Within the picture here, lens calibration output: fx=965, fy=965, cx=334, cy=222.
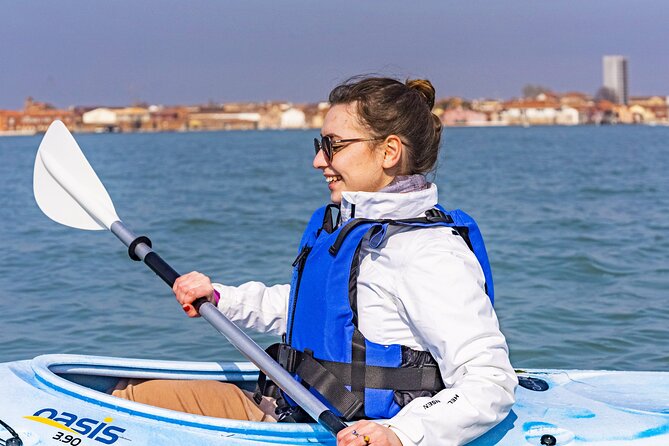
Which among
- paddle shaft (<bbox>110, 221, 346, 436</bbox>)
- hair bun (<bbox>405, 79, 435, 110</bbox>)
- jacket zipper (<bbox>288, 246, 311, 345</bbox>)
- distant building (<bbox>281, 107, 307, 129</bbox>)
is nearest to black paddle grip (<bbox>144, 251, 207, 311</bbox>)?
paddle shaft (<bbox>110, 221, 346, 436</bbox>)

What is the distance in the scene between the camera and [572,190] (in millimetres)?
14773

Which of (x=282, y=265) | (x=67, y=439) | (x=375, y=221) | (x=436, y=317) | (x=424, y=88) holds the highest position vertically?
(x=424, y=88)

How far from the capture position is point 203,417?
2.24m

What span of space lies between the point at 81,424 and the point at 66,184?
120 cm

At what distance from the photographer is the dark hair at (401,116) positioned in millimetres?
2135

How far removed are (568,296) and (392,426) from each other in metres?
4.42

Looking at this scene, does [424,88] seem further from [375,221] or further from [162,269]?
[162,269]

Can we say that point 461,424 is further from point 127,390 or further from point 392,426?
point 127,390

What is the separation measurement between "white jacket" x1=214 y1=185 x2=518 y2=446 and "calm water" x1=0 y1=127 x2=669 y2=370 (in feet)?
1.38

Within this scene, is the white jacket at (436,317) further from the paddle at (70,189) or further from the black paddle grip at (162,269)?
the paddle at (70,189)

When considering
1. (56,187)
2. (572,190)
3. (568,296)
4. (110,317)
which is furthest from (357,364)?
(572,190)

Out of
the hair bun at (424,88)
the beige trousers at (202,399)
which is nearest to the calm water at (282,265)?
the hair bun at (424,88)

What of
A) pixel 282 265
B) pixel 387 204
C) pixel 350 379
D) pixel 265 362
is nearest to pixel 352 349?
pixel 350 379

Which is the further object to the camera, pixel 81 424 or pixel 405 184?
pixel 81 424
